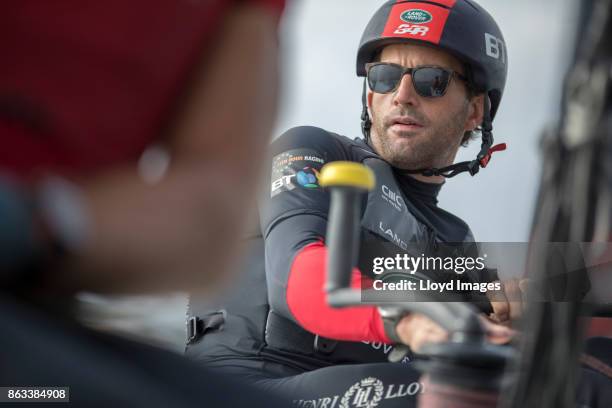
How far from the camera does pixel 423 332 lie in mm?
1214

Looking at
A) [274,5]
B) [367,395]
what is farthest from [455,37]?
[274,5]

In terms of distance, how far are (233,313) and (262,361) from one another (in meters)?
0.17

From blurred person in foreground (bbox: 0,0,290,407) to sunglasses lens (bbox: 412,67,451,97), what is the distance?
163 cm

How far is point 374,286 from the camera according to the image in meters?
1.71

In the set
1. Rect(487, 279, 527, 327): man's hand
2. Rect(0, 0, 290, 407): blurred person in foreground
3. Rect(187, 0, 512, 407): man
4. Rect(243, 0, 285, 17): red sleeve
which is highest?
Rect(187, 0, 512, 407): man

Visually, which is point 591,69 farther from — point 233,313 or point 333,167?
point 233,313

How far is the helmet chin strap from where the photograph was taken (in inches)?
95.1

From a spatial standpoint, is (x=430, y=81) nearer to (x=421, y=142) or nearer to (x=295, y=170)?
(x=421, y=142)

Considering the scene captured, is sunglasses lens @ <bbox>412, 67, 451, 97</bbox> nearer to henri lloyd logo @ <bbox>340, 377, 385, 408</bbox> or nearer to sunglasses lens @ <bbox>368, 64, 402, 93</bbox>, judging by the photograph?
sunglasses lens @ <bbox>368, 64, 402, 93</bbox>

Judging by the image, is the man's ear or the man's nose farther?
the man's ear

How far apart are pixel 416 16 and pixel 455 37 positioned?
5.3 inches

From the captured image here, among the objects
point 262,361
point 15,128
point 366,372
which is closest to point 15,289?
point 15,128

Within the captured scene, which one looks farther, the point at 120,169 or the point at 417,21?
the point at 417,21

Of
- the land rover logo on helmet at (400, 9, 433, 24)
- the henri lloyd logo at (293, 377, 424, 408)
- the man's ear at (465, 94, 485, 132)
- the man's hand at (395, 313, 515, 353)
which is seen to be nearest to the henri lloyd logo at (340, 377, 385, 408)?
the henri lloyd logo at (293, 377, 424, 408)
